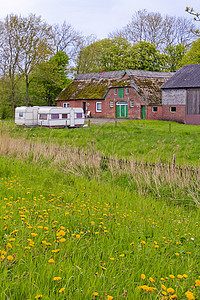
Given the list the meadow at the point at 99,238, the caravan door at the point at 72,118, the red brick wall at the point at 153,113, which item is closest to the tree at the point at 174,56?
the red brick wall at the point at 153,113

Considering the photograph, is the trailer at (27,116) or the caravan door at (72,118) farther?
the caravan door at (72,118)

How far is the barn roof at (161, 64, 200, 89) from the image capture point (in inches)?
1494

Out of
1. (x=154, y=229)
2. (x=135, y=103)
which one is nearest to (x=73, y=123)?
(x=135, y=103)

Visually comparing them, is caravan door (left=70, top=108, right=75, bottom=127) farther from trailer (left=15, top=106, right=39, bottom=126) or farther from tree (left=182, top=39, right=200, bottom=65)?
tree (left=182, top=39, right=200, bottom=65)

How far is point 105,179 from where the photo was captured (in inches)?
397

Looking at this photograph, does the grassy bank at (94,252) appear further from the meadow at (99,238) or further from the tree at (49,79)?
the tree at (49,79)

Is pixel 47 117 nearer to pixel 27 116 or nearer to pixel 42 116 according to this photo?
pixel 42 116

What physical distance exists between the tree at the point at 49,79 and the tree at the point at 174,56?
1916cm

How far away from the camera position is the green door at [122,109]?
4631 centimetres

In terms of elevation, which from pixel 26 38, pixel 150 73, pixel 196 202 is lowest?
pixel 196 202

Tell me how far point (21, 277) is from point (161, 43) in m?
65.2

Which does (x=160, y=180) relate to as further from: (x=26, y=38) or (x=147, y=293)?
(x=26, y=38)

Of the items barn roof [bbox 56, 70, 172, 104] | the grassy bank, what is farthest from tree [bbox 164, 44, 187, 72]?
the grassy bank

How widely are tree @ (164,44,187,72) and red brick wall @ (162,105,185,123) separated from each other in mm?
20981
